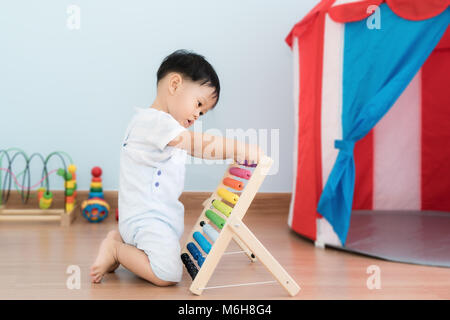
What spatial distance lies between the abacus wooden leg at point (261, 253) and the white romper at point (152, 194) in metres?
0.20

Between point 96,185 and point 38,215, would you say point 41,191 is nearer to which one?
point 38,215

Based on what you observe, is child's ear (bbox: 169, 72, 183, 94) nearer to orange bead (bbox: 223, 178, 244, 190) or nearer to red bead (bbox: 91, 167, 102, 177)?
orange bead (bbox: 223, 178, 244, 190)

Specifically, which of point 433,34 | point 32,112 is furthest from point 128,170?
point 32,112

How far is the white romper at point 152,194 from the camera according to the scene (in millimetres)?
1174

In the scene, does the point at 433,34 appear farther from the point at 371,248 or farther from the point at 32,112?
the point at 32,112

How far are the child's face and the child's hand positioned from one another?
0.18 meters

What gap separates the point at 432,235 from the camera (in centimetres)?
184

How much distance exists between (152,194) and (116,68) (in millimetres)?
1225

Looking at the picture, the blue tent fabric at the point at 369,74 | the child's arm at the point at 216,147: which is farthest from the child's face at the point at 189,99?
the blue tent fabric at the point at 369,74

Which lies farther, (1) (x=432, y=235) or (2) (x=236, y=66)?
(2) (x=236, y=66)

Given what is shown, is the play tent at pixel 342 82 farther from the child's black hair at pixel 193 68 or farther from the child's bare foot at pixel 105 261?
the child's bare foot at pixel 105 261

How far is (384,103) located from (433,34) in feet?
0.82

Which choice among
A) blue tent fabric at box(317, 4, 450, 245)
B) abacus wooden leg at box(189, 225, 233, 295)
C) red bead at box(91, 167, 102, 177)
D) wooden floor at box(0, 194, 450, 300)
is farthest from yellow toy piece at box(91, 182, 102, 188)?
abacus wooden leg at box(189, 225, 233, 295)

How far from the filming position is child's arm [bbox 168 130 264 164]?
1083mm
